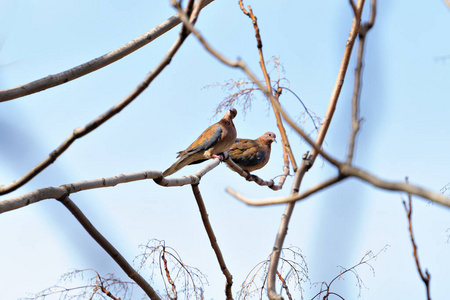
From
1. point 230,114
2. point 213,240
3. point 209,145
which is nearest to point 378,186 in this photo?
point 213,240

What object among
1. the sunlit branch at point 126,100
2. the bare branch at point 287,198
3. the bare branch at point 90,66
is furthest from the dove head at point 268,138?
the bare branch at point 287,198

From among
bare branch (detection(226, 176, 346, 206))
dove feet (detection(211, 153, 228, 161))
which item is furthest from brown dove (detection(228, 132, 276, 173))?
bare branch (detection(226, 176, 346, 206))

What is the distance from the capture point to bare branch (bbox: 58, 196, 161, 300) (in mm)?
2516

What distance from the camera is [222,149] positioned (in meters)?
5.34

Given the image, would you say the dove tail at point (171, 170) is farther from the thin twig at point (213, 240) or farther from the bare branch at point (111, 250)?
the bare branch at point (111, 250)

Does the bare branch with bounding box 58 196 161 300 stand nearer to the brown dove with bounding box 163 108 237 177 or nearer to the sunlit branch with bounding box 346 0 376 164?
the sunlit branch with bounding box 346 0 376 164

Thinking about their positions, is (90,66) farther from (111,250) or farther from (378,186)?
(378,186)

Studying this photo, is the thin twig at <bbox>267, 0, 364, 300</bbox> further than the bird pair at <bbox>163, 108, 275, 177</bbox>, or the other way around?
the bird pair at <bbox>163, 108, 275, 177</bbox>

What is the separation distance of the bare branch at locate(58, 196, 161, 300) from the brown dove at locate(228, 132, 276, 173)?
302cm

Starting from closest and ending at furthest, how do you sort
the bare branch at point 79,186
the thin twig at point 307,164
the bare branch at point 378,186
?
the bare branch at point 378,186 → the thin twig at point 307,164 → the bare branch at point 79,186

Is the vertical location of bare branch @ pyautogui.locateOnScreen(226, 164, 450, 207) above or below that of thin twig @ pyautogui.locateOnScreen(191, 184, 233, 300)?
below

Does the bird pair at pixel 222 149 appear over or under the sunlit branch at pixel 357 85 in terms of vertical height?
over

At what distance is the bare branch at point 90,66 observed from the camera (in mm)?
2701

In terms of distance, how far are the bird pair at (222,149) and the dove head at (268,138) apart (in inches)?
7.0
